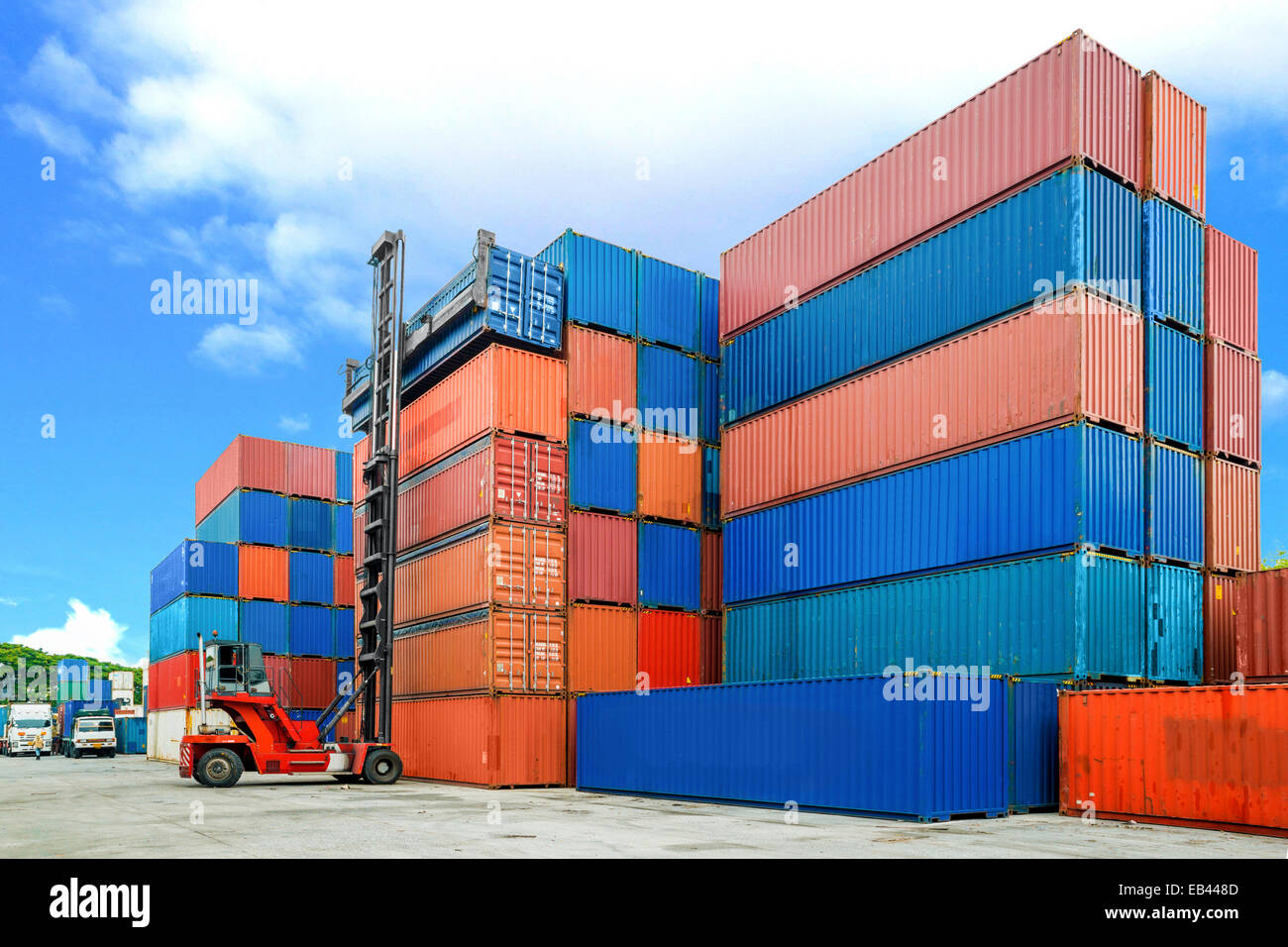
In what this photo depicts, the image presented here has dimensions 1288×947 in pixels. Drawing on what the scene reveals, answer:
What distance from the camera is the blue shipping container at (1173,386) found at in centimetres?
2220

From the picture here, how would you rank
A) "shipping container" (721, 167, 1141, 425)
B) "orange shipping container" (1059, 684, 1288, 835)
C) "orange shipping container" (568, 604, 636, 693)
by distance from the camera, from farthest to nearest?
"orange shipping container" (568, 604, 636, 693), "shipping container" (721, 167, 1141, 425), "orange shipping container" (1059, 684, 1288, 835)

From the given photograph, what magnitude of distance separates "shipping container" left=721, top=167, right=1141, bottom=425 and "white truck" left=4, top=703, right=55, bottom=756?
50046 mm

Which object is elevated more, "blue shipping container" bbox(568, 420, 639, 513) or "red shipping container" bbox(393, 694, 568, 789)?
"blue shipping container" bbox(568, 420, 639, 513)

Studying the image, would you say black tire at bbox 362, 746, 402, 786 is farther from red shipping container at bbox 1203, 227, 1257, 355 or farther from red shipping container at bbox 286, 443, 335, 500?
red shipping container at bbox 286, 443, 335, 500

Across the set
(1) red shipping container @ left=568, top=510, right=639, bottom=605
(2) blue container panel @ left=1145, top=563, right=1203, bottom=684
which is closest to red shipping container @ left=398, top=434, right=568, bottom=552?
(1) red shipping container @ left=568, top=510, right=639, bottom=605

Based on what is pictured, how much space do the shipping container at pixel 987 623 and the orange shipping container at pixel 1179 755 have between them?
156 centimetres

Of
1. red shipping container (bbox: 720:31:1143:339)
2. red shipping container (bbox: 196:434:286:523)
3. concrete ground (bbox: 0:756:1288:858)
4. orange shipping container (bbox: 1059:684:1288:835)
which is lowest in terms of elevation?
concrete ground (bbox: 0:756:1288:858)

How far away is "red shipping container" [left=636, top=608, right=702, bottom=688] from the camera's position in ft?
97.0

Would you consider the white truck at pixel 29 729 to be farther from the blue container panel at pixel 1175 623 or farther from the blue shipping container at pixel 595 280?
the blue container panel at pixel 1175 623

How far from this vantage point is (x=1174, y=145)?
23391 mm

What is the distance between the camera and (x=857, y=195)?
1045 inches

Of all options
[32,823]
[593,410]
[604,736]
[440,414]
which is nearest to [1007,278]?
[593,410]

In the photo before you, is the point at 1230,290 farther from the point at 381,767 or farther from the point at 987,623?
the point at 381,767
